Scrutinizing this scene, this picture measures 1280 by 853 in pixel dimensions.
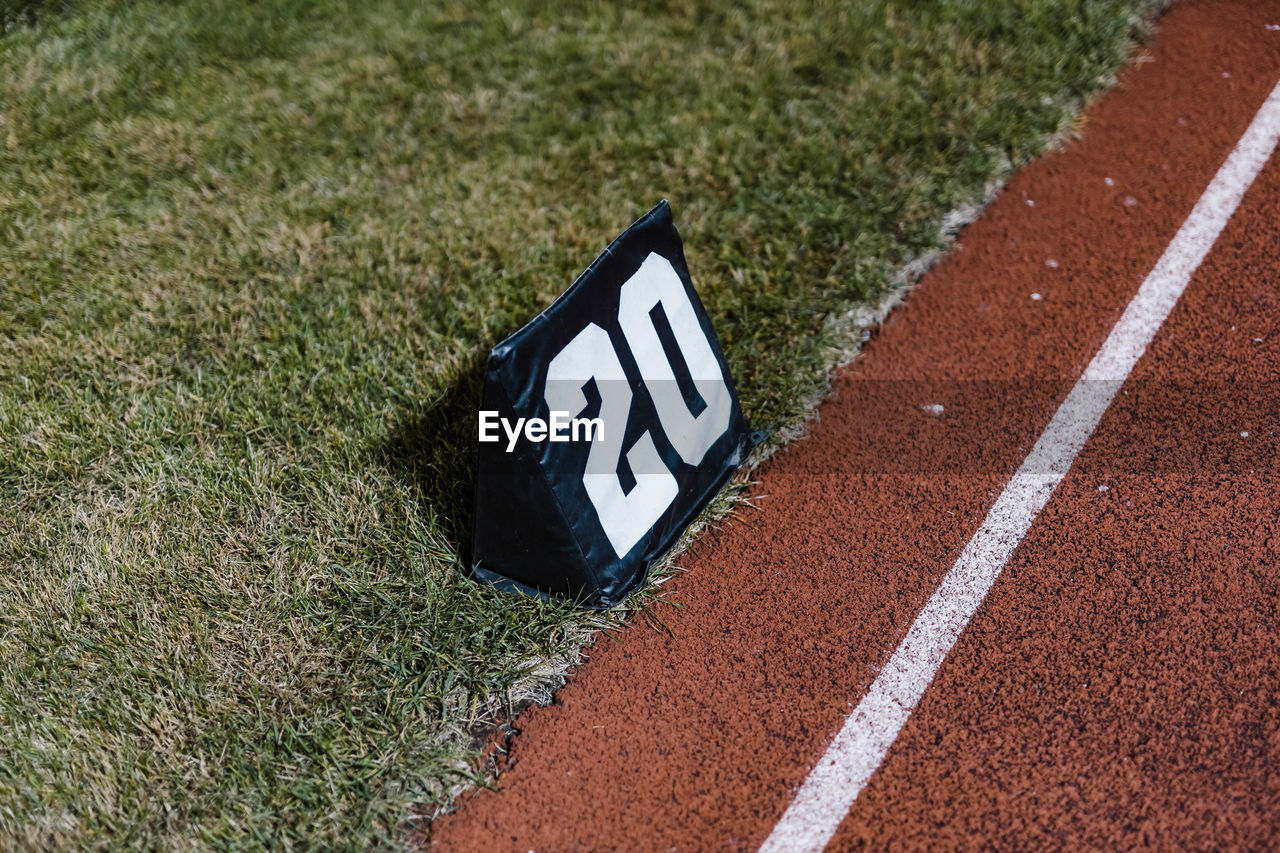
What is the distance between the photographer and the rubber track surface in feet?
8.05

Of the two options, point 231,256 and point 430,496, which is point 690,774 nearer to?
point 430,496

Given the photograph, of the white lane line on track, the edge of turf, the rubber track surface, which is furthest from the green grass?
the white lane line on track

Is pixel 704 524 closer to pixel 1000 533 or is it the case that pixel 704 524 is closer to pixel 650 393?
pixel 650 393

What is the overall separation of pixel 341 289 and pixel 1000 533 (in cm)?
276

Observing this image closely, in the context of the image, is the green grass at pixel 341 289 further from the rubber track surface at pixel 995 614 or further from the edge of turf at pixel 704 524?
the rubber track surface at pixel 995 614

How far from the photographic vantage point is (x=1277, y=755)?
2.43 metres

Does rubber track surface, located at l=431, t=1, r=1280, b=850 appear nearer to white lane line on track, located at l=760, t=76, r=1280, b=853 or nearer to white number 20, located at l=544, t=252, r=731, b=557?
white lane line on track, located at l=760, t=76, r=1280, b=853

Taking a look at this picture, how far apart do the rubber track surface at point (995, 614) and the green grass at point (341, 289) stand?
0.29 metres

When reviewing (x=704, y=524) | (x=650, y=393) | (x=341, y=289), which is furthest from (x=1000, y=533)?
(x=341, y=289)

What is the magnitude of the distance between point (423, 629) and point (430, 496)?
498 millimetres

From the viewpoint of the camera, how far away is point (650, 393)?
9.54 feet

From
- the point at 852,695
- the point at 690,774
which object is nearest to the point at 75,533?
the point at 690,774

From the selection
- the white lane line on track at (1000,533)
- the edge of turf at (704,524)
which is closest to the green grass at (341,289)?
the edge of turf at (704,524)

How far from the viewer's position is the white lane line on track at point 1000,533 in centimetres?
250
